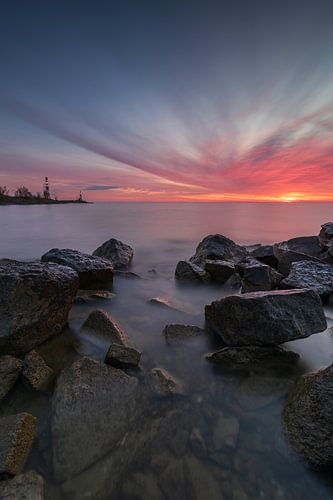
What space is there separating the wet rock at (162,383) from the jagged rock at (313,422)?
1.38 metres

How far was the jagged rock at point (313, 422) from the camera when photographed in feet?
8.50

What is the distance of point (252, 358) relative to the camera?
4.04m

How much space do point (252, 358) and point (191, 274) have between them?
4.45 meters

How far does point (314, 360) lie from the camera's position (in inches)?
167

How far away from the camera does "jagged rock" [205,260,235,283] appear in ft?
27.0

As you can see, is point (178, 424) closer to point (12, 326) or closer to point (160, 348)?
point (160, 348)

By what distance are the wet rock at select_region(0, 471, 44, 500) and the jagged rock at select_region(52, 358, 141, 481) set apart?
178mm

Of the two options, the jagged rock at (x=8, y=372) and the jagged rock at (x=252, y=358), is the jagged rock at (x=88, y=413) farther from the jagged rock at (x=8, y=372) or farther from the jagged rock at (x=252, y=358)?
the jagged rock at (x=252, y=358)

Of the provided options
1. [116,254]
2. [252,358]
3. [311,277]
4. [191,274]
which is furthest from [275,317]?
[116,254]

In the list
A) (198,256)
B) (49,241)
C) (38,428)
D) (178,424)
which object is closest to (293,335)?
(178,424)

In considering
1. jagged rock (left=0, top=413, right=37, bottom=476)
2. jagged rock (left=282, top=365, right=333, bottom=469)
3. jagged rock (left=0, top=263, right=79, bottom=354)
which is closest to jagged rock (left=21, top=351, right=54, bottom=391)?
jagged rock (left=0, top=263, right=79, bottom=354)

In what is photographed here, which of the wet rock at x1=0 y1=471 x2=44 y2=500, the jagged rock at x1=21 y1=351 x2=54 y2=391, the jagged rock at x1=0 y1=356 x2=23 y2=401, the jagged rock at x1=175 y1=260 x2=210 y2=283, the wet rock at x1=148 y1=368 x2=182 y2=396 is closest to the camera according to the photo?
the wet rock at x1=0 y1=471 x2=44 y2=500

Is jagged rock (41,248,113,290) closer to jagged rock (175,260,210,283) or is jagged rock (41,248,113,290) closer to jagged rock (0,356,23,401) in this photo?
jagged rock (175,260,210,283)

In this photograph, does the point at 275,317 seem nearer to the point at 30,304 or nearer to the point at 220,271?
the point at 30,304
